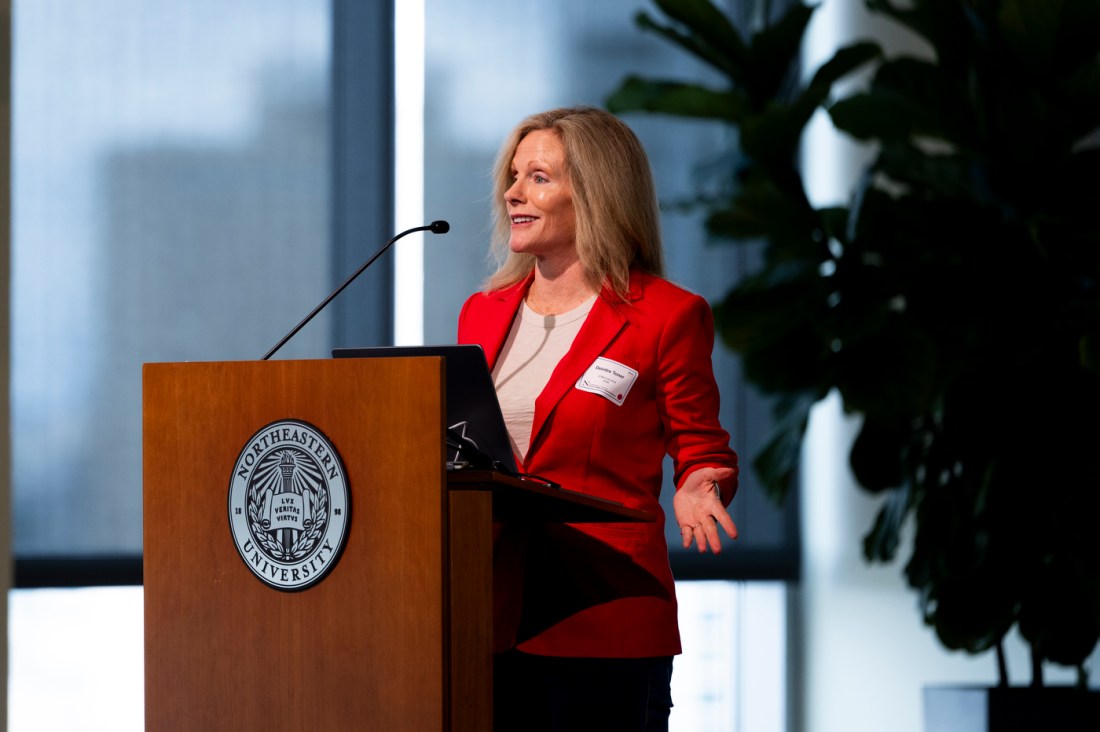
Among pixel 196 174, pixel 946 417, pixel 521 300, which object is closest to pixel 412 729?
pixel 521 300

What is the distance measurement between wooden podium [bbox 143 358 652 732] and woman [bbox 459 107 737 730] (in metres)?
0.35

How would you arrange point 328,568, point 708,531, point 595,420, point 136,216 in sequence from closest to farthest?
point 328,568
point 708,531
point 595,420
point 136,216

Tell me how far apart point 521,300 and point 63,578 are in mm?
2142

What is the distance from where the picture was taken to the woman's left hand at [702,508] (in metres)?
1.66

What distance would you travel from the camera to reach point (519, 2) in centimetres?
406

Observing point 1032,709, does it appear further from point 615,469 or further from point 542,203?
point 542,203

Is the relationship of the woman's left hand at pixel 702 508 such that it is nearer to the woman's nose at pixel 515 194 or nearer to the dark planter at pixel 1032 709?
the woman's nose at pixel 515 194

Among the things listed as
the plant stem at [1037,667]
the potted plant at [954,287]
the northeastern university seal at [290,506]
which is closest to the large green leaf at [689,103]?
A: the potted plant at [954,287]

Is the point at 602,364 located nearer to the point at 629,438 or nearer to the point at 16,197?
the point at 629,438

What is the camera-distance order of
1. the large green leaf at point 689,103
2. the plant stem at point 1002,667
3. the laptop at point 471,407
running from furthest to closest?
the plant stem at point 1002,667 → the large green leaf at point 689,103 → the laptop at point 471,407

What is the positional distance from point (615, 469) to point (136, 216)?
2.36 m

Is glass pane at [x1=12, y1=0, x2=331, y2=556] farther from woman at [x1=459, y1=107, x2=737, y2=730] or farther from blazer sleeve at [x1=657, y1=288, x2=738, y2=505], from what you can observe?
blazer sleeve at [x1=657, y1=288, x2=738, y2=505]

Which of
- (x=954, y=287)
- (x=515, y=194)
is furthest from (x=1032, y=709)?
(x=515, y=194)

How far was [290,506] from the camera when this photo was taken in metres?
1.34
